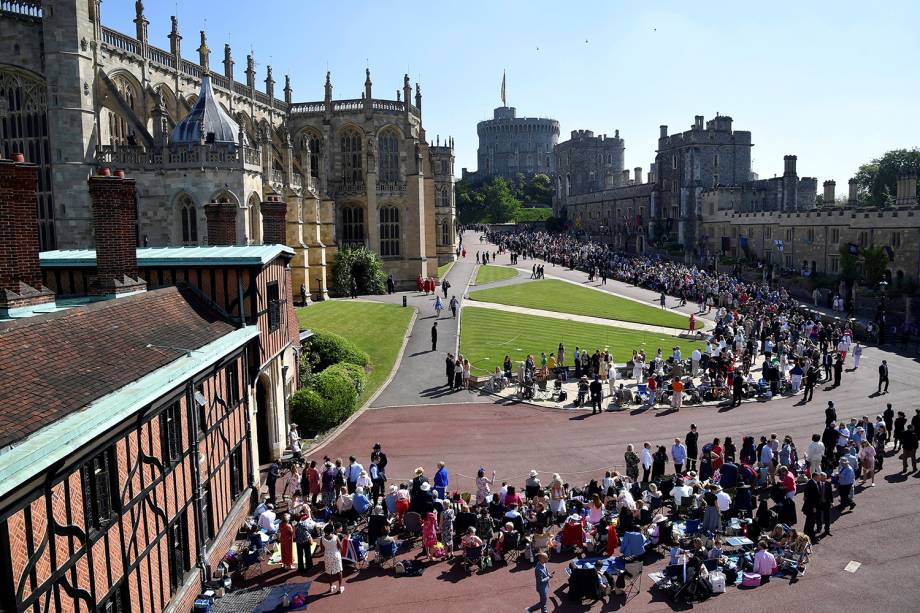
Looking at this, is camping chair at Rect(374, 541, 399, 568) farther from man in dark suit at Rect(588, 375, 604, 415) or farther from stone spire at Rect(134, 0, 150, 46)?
stone spire at Rect(134, 0, 150, 46)

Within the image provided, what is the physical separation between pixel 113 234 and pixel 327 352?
13.1 metres

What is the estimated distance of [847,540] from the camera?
49.5 feet

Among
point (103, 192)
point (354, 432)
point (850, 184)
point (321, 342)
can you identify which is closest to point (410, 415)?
point (354, 432)

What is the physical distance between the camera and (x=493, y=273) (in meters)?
58.7

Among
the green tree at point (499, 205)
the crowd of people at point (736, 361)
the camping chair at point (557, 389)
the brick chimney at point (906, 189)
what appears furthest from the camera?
the green tree at point (499, 205)

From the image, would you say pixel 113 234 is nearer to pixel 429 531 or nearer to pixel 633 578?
pixel 429 531

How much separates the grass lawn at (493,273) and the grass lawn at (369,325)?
573 inches

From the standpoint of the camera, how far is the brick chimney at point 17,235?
37.6 feet

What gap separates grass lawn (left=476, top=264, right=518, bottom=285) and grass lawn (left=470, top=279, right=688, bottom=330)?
11.5ft

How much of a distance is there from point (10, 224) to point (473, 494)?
37.9 feet

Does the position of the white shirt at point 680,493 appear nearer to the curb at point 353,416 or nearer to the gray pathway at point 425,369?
the curb at point 353,416

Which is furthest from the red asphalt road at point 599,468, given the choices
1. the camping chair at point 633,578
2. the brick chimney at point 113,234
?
the brick chimney at point 113,234

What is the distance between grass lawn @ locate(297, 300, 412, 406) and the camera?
29922 mm

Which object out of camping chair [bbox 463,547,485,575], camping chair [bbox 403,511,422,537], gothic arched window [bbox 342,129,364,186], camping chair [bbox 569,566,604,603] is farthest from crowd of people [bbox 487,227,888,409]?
gothic arched window [bbox 342,129,364,186]
